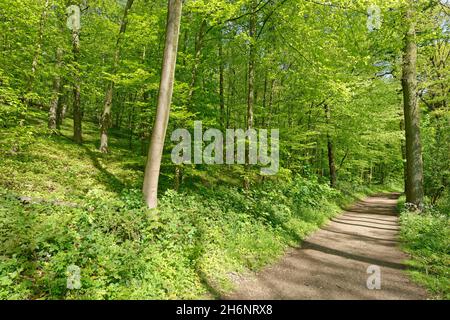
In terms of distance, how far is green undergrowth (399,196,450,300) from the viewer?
5918mm

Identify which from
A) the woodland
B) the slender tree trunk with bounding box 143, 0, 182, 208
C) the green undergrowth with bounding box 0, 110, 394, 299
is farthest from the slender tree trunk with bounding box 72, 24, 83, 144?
the slender tree trunk with bounding box 143, 0, 182, 208

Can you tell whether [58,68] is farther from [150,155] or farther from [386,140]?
[386,140]

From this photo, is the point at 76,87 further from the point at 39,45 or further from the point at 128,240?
the point at 128,240

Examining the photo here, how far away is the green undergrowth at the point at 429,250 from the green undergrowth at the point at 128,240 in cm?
326

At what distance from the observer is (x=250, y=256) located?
23.1 ft

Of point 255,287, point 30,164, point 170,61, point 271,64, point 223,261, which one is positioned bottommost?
point 255,287

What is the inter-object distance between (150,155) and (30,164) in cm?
752

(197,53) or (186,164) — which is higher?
(197,53)

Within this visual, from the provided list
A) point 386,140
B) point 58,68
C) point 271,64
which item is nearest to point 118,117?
point 58,68

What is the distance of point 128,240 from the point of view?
211 inches

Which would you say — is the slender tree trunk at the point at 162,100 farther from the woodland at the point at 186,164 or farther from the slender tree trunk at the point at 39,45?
the slender tree trunk at the point at 39,45

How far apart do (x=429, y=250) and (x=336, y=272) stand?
318 centimetres

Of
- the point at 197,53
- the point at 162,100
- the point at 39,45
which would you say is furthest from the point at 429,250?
the point at 39,45

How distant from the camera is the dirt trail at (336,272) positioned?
569 cm
